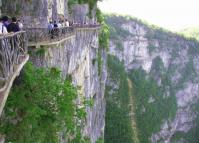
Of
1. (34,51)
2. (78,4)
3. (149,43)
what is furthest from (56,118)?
(149,43)

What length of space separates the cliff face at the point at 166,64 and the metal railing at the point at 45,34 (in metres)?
81.2

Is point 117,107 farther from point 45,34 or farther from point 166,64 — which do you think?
point 45,34

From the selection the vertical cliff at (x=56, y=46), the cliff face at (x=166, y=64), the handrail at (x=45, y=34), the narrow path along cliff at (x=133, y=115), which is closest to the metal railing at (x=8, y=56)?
the vertical cliff at (x=56, y=46)

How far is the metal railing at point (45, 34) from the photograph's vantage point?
2312 centimetres

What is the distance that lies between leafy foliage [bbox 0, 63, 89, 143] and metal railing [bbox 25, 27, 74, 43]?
1915 millimetres

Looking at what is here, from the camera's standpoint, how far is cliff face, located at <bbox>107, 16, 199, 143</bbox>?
112375 mm

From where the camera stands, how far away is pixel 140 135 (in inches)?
3910

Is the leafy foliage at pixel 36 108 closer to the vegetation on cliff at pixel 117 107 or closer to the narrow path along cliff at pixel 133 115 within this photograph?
the vegetation on cliff at pixel 117 107

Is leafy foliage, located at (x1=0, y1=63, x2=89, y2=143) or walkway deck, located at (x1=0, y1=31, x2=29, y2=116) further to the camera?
leafy foliage, located at (x1=0, y1=63, x2=89, y2=143)

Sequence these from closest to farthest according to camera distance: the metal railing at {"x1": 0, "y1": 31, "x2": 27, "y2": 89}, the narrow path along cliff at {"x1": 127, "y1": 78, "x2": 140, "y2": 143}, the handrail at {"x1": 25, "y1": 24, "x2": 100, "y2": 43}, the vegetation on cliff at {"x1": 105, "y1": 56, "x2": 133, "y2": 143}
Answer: the metal railing at {"x1": 0, "y1": 31, "x2": 27, "y2": 89}
the handrail at {"x1": 25, "y1": 24, "x2": 100, "y2": 43}
the vegetation on cliff at {"x1": 105, "y1": 56, "x2": 133, "y2": 143}
the narrow path along cliff at {"x1": 127, "y1": 78, "x2": 140, "y2": 143}

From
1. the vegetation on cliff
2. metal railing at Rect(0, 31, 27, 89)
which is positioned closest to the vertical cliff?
metal railing at Rect(0, 31, 27, 89)

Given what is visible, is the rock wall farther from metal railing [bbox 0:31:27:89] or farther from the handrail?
metal railing [bbox 0:31:27:89]

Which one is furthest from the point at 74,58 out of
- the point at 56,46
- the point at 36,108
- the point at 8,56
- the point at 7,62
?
the point at 7,62

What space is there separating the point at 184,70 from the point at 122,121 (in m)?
37.6
